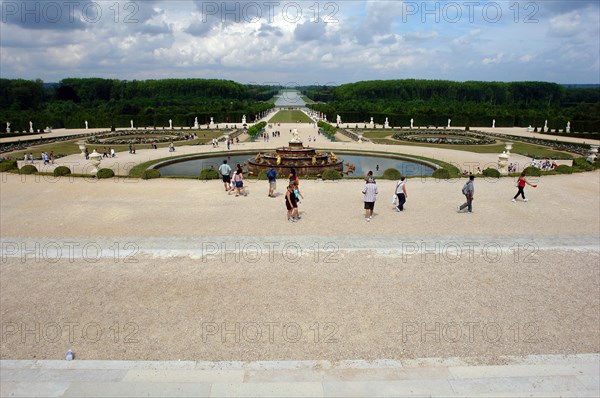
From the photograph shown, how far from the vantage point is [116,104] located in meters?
90.6

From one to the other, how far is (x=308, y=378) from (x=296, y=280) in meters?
3.12

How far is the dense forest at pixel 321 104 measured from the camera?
63938 mm

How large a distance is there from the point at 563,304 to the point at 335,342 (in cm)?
446

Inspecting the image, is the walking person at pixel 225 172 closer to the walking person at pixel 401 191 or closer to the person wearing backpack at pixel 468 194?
the walking person at pixel 401 191

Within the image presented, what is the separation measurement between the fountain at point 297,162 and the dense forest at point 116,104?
134 feet

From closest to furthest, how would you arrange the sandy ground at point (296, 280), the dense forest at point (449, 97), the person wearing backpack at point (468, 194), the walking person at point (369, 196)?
the sandy ground at point (296, 280)
the walking person at point (369, 196)
the person wearing backpack at point (468, 194)
the dense forest at point (449, 97)

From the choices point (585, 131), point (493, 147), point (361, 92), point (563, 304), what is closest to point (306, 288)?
point (563, 304)

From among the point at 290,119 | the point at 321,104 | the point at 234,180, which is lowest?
the point at 234,180

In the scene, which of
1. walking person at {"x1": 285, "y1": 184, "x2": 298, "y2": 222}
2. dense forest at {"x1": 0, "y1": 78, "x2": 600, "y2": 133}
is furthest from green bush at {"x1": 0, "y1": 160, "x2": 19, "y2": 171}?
dense forest at {"x1": 0, "y1": 78, "x2": 600, "y2": 133}

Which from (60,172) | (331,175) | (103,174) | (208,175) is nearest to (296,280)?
(331,175)

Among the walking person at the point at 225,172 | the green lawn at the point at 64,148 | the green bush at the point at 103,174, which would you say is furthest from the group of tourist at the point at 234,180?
the green lawn at the point at 64,148

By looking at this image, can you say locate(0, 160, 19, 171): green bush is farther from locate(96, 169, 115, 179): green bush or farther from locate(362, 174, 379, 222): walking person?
locate(362, 174, 379, 222): walking person

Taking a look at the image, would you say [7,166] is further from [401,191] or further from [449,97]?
[449,97]

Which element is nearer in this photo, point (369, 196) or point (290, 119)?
point (369, 196)
